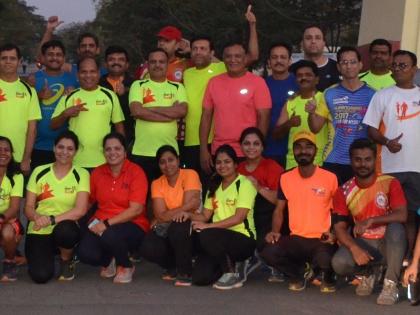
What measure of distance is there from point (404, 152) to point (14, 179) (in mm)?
3551

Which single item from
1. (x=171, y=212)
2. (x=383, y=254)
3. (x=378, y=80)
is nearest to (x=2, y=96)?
(x=171, y=212)

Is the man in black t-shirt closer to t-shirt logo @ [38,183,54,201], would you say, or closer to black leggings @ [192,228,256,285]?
black leggings @ [192,228,256,285]

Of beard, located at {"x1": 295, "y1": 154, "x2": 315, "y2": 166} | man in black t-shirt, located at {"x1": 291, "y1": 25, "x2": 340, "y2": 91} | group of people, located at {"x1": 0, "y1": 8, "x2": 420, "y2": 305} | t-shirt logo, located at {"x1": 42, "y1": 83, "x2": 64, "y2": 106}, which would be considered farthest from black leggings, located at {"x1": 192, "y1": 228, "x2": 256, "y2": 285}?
t-shirt logo, located at {"x1": 42, "y1": 83, "x2": 64, "y2": 106}

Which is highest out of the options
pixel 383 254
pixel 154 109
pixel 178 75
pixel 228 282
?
pixel 178 75

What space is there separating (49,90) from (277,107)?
234cm

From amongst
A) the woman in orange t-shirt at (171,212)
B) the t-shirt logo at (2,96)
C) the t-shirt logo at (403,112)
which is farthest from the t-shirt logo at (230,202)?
the t-shirt logo at (2,96)

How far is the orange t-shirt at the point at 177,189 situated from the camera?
28.7 feet

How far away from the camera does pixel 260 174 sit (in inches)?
348

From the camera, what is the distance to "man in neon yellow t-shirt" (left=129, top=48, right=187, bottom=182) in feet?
29.9

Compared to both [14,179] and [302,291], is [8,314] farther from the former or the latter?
[302,291]

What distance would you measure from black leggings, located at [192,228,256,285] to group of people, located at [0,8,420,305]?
0.5 inches

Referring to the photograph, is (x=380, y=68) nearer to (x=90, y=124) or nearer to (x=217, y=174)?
(x=217, y=174)

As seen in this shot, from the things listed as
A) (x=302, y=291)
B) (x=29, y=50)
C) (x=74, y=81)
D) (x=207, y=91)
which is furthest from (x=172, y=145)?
(x=29, y=50)

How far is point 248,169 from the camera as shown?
8.89 meters
